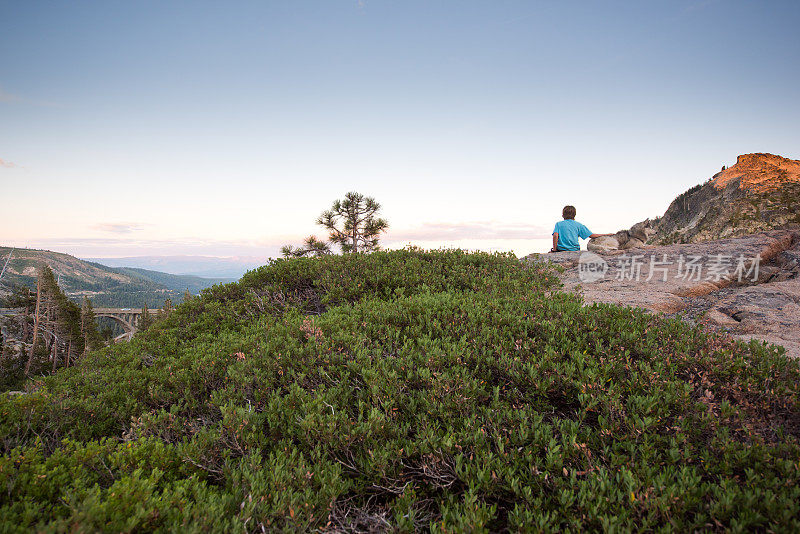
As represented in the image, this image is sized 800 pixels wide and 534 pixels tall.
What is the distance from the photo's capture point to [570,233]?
12.2 metres

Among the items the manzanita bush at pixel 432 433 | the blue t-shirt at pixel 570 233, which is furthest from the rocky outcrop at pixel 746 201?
the manzanita bush at pixel 432 433

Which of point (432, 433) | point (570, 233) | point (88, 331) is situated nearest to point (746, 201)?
point (570, 233)

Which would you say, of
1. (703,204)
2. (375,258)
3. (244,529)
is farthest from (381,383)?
(703,204)

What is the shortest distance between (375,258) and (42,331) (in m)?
49.1

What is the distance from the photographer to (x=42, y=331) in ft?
125

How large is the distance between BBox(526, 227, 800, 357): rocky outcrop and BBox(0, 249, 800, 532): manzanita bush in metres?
2.68

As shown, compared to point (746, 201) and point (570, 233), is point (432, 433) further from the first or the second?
point (746, 201)

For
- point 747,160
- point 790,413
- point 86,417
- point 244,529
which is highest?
A: point 747,160

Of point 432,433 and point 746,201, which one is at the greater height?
point 746,201

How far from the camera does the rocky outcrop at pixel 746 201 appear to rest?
14953 mm

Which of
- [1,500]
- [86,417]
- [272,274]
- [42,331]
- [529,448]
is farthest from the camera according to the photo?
[42,331]

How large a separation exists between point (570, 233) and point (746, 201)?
36.3ft

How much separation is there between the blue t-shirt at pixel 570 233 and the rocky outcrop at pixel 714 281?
63cm

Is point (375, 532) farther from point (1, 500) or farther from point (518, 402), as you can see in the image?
point (1, 500)
